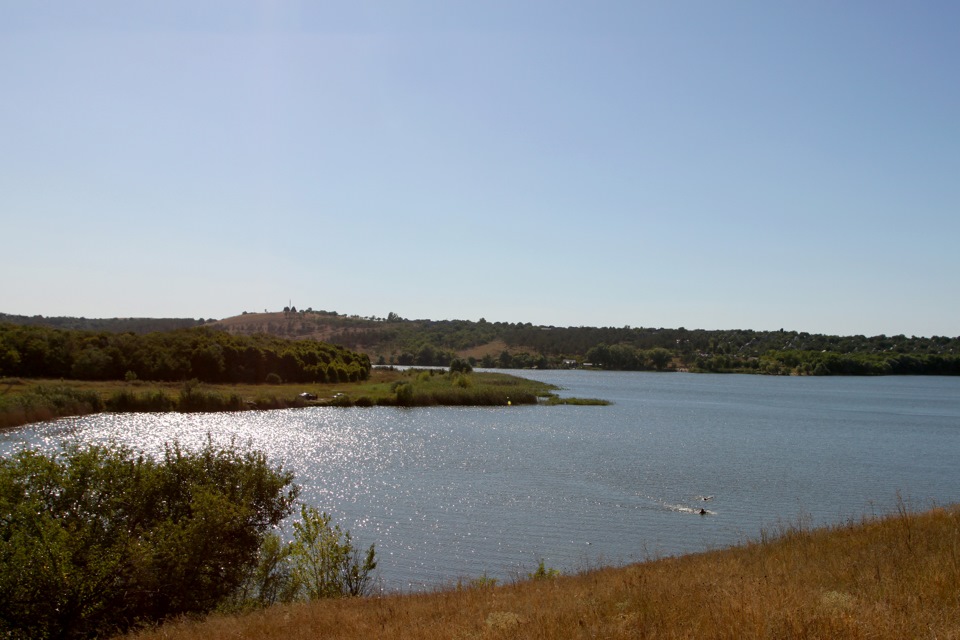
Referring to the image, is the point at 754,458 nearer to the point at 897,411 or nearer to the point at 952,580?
the point at 952,580

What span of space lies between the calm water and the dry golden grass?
753 centimetres

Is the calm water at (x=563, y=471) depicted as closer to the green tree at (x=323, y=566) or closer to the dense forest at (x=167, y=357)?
the green tree at (x=323, y=566)

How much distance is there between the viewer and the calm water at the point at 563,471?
88.2ft

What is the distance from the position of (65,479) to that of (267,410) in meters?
64.7

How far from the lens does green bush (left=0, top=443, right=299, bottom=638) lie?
530 inches

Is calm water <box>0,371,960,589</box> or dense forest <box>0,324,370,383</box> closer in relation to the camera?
calm water <box>0,371,960,589</box>

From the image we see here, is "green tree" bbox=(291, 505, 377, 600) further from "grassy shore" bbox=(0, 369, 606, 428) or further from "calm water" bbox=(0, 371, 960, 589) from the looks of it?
"grassy shore" bbox=(0, 369, 606, 428)

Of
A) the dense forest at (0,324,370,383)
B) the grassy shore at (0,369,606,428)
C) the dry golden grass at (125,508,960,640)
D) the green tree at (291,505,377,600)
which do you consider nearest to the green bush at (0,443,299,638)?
the green tree at (291,505,377,600)

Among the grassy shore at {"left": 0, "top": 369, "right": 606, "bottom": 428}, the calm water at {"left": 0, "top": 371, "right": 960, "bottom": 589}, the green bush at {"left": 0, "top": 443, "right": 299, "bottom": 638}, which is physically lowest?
the calm water at {"left": 0, "top": 371, "right": 960, "bottom": 589}

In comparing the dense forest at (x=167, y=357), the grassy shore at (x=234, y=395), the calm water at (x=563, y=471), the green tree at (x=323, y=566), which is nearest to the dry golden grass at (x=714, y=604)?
the green tree at (x=323, y=566)

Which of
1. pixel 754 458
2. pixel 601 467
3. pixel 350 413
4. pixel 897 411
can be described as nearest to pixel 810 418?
pixel 897 411

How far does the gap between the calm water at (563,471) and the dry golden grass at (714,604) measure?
7.53 m

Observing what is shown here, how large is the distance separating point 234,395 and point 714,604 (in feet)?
248

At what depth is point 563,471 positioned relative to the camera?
4312 cm
